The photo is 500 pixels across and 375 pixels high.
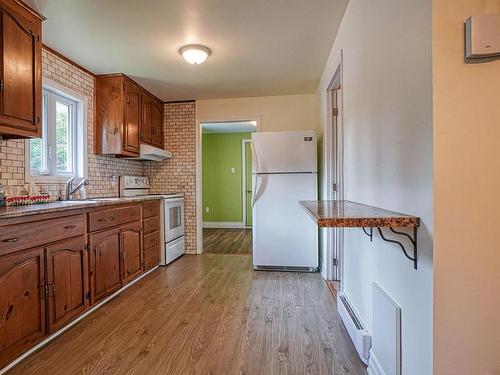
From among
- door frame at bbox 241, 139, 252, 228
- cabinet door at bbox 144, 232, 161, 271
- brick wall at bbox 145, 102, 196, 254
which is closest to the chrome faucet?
cabinet door at bbox 144, 232, 161, 271

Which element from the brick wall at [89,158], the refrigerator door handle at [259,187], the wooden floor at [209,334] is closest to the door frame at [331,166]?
the wooden floor at [209,334]

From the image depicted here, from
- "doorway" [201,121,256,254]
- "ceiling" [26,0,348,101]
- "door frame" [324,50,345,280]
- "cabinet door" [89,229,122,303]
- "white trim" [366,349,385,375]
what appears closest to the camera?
"white trim" [366,349,385,375]

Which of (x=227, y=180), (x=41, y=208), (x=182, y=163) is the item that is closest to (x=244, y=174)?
(x=227, y=180)

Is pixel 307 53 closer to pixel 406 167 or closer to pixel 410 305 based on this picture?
pixel 406 167

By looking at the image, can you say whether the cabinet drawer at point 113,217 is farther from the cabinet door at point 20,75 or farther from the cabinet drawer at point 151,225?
the cabinet door at point 20,75

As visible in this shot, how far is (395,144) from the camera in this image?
1.26 meters

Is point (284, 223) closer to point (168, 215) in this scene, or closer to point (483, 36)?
point (168, 215)

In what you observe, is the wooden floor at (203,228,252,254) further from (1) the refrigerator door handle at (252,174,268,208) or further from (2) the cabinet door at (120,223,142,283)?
(2) the cabinet door at (120,223,142,283)

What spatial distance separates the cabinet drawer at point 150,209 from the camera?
130 inches

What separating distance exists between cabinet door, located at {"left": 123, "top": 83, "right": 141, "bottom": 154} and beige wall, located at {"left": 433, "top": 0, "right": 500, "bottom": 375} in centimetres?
322

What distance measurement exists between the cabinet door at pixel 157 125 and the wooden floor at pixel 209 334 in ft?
6.78

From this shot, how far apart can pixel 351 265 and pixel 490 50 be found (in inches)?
63.3

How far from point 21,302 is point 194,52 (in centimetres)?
232

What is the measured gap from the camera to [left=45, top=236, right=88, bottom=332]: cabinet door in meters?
1.93
